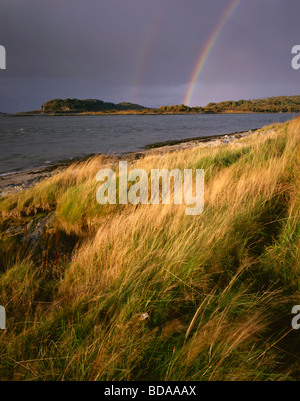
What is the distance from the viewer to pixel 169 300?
Answer: 1.71 metres

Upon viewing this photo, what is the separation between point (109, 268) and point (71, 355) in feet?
2.57

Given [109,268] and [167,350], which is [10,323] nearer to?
[109,268]

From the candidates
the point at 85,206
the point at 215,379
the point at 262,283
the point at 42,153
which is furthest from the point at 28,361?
the point at 42,153

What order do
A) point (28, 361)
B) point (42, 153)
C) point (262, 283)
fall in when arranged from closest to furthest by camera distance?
1. point (28, 361)
2. point (262, 283)
3. point (42, 153)

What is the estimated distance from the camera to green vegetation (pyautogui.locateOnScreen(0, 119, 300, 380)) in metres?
1.34

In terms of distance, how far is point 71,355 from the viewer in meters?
1.39

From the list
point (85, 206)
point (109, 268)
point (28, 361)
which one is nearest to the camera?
point (28, 361)

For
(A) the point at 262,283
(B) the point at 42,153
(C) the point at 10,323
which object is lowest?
(C) the point at 10,323

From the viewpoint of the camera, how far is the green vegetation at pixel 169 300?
4.39 feet

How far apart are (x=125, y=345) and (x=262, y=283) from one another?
1240 millimetres

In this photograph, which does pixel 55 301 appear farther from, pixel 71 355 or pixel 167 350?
pixel 167 350

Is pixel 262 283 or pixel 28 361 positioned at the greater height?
pixel 262 283

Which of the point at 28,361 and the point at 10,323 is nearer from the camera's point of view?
the point at 28,361

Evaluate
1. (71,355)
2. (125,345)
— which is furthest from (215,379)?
(71,355)
